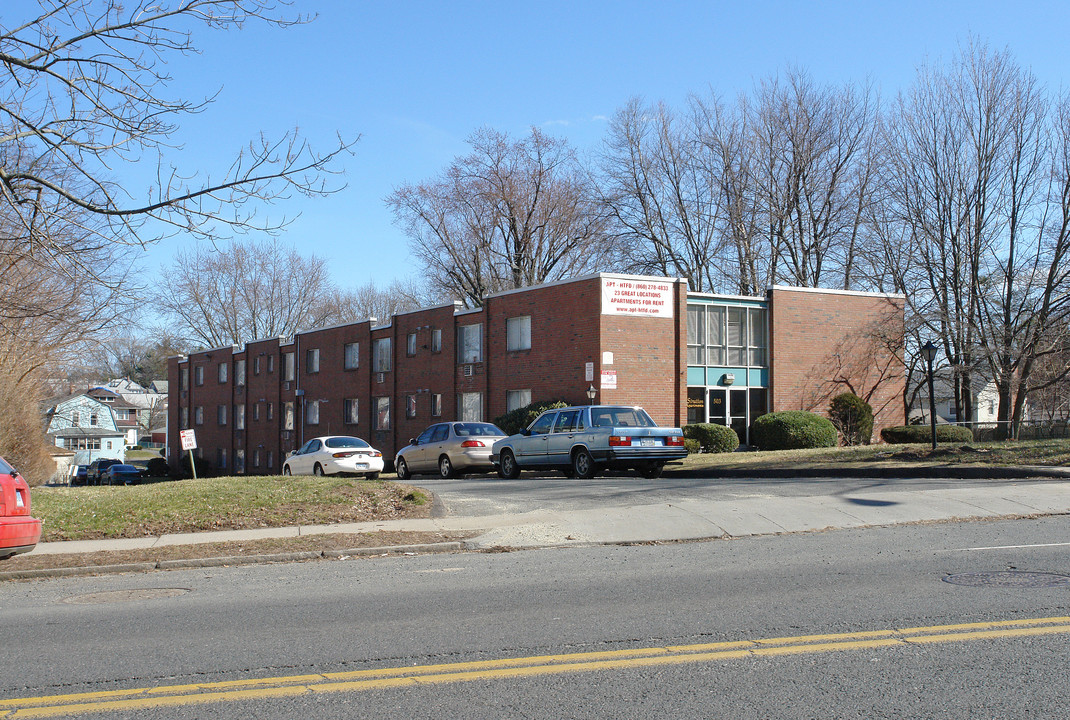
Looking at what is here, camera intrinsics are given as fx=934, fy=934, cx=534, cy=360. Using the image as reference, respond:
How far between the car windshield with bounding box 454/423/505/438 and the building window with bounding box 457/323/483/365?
9245 mm

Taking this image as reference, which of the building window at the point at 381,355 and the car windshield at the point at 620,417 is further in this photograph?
the building window at the point at 381,355

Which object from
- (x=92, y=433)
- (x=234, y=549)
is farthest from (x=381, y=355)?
(x=92, y=433)

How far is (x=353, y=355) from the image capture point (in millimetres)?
43250

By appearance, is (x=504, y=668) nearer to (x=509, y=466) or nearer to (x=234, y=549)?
(x=234, y=549)

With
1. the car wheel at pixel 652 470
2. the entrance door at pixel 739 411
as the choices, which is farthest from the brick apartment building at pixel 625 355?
the car wheel at pixel 652 470

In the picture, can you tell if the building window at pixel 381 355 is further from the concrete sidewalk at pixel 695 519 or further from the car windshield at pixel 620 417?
the concrete sidewalk at pixel 695 519

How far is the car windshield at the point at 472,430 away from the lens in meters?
24.9

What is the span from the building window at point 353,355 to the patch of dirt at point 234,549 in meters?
31.0

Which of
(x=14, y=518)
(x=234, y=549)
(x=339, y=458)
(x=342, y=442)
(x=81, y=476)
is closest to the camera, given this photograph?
(x=14, y=518)

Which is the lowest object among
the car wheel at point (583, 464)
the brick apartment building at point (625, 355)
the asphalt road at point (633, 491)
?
the asphalt road at point (633, 491)

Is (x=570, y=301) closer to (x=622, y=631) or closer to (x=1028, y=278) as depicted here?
(x=1028, y=278)

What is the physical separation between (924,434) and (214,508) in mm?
22545

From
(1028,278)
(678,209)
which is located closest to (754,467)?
(1028,278)

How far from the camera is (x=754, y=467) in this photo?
21.5m
